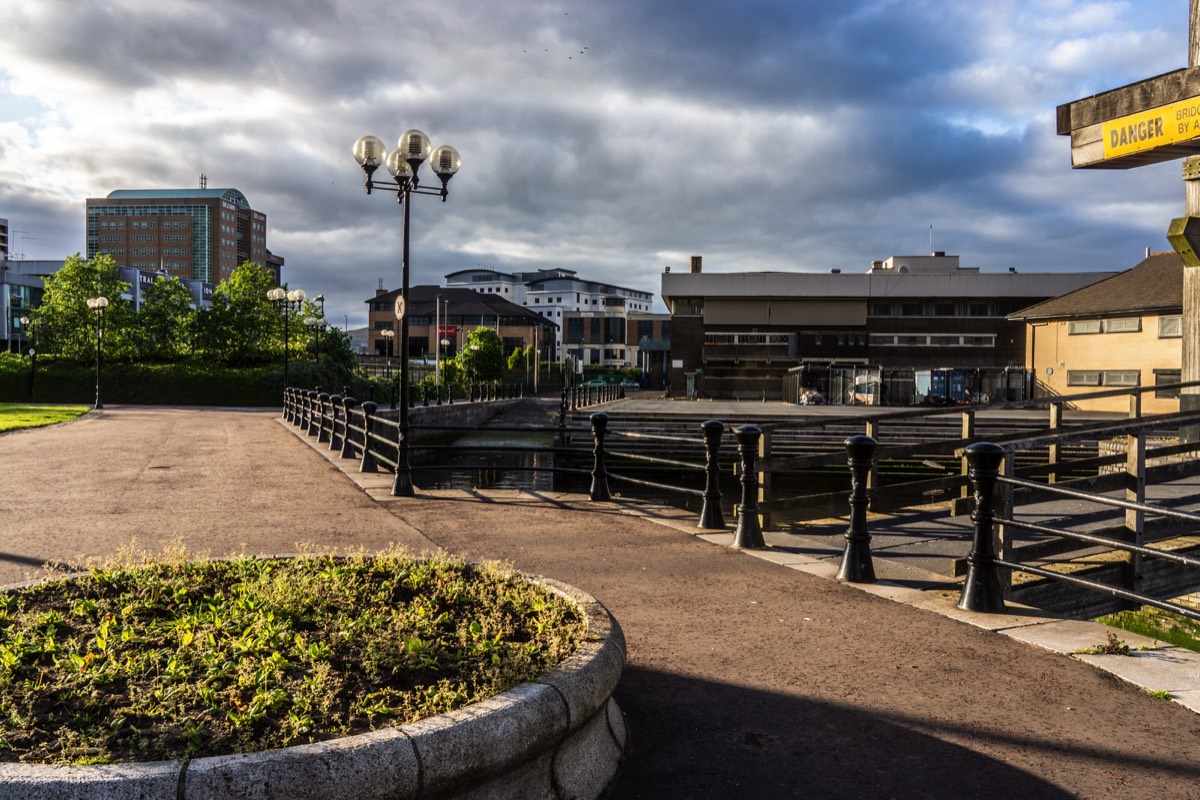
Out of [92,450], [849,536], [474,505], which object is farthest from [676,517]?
[92,450]

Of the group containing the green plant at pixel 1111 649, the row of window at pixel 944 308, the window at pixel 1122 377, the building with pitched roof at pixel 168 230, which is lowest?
the green plant at pixel 1111 649

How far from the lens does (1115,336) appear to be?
142 ft

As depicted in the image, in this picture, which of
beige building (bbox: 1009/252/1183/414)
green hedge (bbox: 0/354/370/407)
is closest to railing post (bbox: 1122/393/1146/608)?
beige building (bbox: 1009/252/1183/414)

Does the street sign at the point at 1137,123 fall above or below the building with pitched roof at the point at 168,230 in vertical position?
below

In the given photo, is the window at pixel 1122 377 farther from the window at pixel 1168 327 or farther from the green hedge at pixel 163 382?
the green hedge at pixel 163 382

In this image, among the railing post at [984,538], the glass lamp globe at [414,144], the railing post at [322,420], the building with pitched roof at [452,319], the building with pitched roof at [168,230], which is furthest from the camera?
the building with pitched roof at [168,230]

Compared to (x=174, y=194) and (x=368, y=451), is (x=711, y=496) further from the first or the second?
(x=174, y=194)

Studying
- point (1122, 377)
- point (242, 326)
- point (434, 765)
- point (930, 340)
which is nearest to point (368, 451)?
point (434, 765)

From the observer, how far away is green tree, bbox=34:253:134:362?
52.1 metres

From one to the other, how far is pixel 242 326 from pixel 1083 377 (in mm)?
47730

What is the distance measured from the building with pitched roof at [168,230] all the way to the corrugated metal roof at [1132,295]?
15293cm

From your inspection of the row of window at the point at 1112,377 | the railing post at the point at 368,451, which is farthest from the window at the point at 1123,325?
the railing post at the point at 368,451

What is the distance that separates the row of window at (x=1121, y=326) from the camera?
40.2 meters

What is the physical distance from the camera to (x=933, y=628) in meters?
5.56
